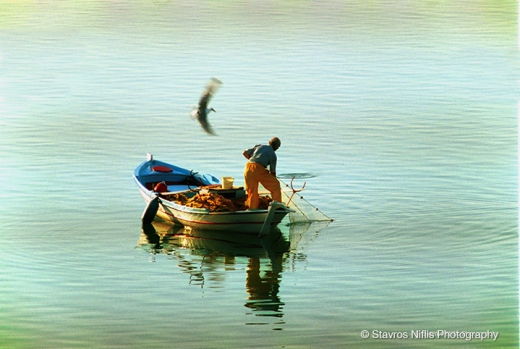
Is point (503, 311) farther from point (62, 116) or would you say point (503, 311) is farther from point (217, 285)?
point (62, 116)

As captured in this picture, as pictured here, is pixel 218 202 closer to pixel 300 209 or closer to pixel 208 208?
pixel 208 208

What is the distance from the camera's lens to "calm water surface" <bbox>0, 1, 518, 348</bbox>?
44.1ft

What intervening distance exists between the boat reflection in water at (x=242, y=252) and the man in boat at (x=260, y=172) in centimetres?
69

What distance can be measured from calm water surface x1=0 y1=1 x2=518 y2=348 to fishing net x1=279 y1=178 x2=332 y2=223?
0.82 feet

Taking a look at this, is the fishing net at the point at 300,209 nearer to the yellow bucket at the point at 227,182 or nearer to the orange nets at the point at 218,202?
the orange nets at the point at 218,202

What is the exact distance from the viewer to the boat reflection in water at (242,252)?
14.5 meters

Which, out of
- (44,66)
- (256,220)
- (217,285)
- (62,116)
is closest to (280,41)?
(44,66)

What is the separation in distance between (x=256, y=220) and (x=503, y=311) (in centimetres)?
472

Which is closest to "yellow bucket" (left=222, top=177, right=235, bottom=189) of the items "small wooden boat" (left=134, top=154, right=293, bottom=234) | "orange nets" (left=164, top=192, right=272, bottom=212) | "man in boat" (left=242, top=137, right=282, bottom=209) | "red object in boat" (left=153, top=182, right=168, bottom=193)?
"small wooden boat" (left=134, top=154, right=293, bottom=234)

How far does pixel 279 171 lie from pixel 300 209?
2.82 metres

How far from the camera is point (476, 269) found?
15336 millimetres

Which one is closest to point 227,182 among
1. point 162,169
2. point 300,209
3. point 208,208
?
point 208,208

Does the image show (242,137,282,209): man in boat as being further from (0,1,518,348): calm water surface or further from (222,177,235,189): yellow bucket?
(0,1,518,348): calm water surface

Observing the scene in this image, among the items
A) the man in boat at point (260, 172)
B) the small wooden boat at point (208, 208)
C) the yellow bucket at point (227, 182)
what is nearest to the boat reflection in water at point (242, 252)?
the small wooden boat at point (208, 208)
